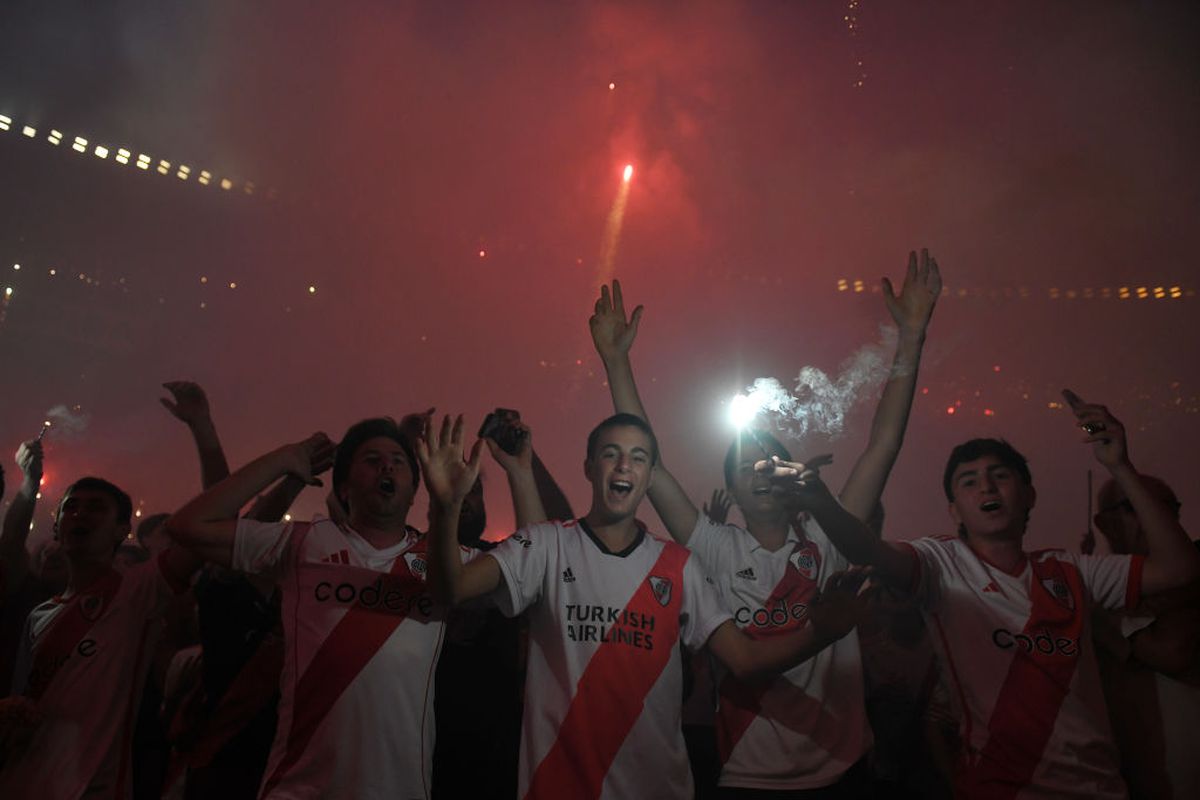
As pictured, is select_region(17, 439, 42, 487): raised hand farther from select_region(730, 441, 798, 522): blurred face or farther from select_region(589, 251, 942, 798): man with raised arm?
select_region(730, 441, 798, 522): blurred face

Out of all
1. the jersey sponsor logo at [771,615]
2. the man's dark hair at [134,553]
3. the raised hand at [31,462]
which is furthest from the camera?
the man's dark hair at [134,553]

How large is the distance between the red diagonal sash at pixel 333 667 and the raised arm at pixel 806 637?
1.41 meters

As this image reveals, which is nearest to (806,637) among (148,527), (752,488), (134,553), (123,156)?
(752,488)

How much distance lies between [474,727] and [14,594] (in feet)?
12.5

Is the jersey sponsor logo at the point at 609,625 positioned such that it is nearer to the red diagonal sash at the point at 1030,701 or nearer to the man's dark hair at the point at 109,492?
the red diagonal sash at the point at 1030,701

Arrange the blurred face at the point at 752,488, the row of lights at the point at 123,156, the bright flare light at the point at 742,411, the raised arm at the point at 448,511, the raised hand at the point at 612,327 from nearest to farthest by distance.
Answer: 1. the raised arm at the point at 448,511
2. the blurred face at the point at 752,488
3. the bright flare light at the point at 742,411
4. the raised hand at the point at 612,327
5. the row of lights at the point at 123,156

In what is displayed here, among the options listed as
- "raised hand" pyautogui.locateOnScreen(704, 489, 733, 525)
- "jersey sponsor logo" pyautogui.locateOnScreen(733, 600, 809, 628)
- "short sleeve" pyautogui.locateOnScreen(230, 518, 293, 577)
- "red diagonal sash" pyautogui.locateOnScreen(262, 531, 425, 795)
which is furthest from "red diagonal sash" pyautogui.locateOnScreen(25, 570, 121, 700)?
"raised hand" pyautogui.locateOnScreen(704, 489, 733, 525)

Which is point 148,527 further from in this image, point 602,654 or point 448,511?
point 602,654

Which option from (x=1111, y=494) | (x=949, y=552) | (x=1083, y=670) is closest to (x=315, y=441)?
(x=949, y=552)

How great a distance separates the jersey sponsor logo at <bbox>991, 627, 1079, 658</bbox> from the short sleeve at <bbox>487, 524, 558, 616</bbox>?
6.81 feet

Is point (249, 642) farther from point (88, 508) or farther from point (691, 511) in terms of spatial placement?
point (691, 511)

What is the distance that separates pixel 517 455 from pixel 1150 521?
311 cm

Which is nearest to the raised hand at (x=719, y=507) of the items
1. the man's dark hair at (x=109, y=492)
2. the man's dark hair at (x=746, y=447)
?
the man's dark hair at (x=746, y=447)

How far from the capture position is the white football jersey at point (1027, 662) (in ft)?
9.08
